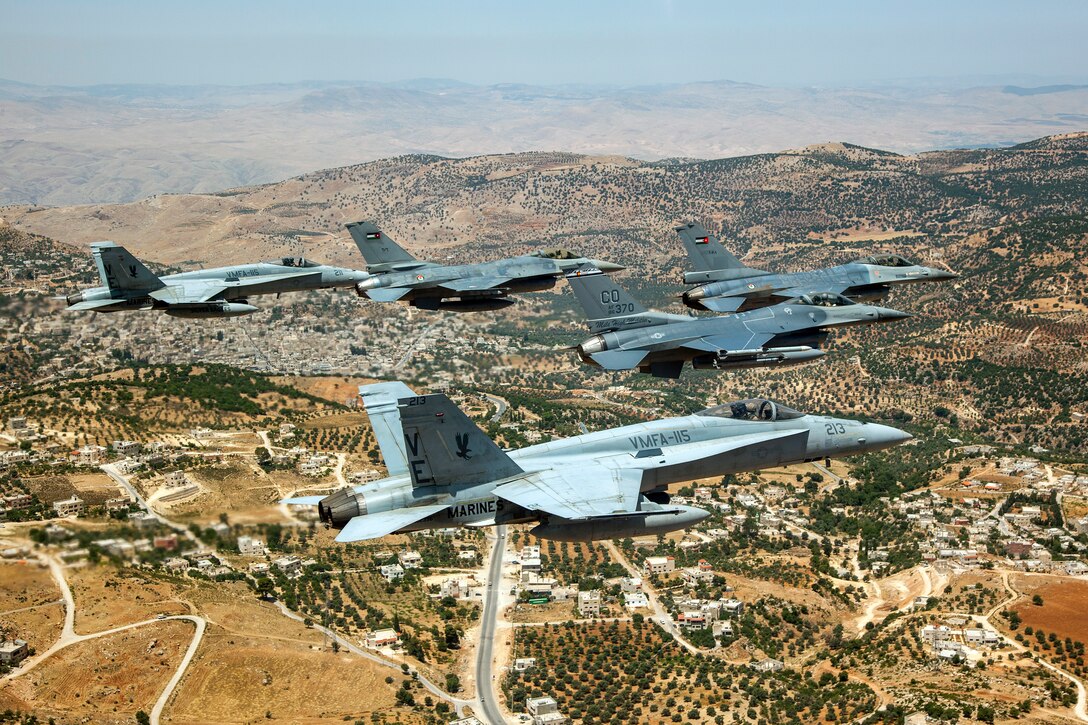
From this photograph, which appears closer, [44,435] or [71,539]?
[71,539]

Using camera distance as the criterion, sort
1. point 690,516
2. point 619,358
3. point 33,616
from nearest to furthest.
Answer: point 690,516 → point 619,358 → point 33,616

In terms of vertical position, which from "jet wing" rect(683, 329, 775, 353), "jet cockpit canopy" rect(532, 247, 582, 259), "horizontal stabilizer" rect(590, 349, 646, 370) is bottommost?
"horizontal stabilizer" rect(590, 349, 646, 370)

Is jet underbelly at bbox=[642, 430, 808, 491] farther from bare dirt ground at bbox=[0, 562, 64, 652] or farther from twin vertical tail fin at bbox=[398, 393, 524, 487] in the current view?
bare dirt ground at bbox=[0, 562, 64, 652]

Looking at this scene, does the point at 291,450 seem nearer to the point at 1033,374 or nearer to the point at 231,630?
the point at 231,630

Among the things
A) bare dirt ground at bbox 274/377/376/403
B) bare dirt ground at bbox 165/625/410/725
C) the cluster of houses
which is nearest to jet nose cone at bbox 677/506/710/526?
bare dirt ground at bbox 165/625/410/725

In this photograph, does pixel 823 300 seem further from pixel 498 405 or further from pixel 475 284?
pixel 498 405

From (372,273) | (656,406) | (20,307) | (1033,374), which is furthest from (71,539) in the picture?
(1033,374)

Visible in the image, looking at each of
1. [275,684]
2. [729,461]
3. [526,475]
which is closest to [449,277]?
[526,475]
